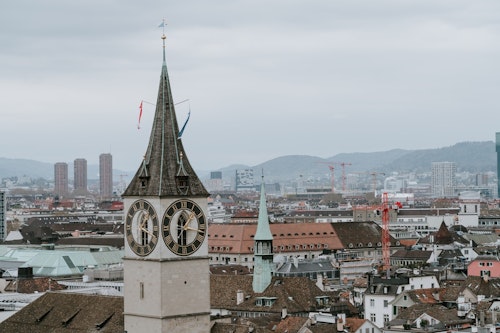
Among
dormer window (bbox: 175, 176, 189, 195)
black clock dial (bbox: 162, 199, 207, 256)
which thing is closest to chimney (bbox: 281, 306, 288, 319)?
black clock dial (bbox: 162, 199, 207, 256)

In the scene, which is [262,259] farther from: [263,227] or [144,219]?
[144,219]

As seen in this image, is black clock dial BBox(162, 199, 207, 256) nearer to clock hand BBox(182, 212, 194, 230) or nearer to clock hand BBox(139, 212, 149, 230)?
clock hand BBox(182, 212, 194, 230)

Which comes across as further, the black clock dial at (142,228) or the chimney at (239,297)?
the chimney at (239,297)

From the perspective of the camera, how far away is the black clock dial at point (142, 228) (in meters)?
61.4

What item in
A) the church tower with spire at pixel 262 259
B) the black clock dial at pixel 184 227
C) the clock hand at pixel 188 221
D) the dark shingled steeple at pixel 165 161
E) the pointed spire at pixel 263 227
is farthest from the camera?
the pointed spire at pixel 263 227

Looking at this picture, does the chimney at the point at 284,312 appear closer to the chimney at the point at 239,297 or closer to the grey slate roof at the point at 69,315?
the chimney at the point at 239,297

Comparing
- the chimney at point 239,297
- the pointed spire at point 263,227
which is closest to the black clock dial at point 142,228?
the chimney at point 239,297

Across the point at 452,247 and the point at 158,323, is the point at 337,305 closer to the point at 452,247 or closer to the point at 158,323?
the point at 158,323

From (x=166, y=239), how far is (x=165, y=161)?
12.4 ft

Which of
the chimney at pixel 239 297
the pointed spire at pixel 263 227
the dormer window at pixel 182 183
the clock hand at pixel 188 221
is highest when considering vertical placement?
the dormer window at pixel 182 183

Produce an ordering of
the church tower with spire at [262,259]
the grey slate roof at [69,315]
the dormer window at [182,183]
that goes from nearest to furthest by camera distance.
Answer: the dormer window at [182,183] < the grey slate roof at [69,315] < the church tower with spire at [262,259]

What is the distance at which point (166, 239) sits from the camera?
6103 cm

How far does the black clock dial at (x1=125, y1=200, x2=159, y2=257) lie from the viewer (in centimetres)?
6138

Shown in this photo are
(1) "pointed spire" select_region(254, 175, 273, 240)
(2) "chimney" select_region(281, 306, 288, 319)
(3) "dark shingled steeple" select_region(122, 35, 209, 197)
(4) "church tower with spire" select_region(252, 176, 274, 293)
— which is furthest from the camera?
(1) "pointed spire" select_region(254, 175, 273, 240)
